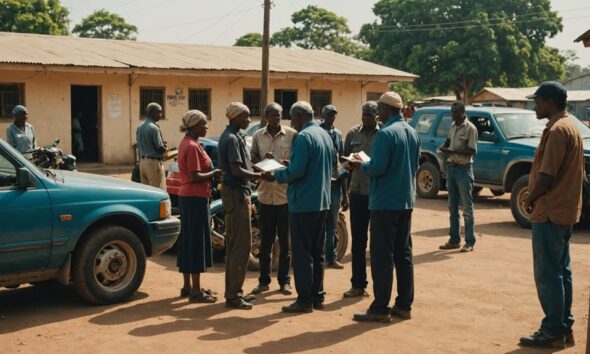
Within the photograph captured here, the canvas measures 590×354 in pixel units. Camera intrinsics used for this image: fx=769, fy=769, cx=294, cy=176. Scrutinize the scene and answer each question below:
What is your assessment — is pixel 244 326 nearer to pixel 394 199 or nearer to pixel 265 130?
pixel 394 199

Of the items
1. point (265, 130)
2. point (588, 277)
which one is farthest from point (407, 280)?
point (588, 277)

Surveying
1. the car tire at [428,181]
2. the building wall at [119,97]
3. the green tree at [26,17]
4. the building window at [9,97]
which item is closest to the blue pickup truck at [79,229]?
the car tire at [428,181]

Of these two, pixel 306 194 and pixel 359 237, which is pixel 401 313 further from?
pixel 306 194

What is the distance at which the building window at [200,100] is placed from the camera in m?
24.9

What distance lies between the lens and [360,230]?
26.4 feet

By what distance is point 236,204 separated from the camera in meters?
7.24

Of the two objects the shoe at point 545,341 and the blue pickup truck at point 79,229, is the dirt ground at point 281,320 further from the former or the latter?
the blue pickup truck at point 79,229

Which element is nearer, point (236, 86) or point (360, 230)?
point (360, 230)

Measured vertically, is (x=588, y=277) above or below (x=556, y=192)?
below

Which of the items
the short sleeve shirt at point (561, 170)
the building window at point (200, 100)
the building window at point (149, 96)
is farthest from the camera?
the building window at point (200, 100)

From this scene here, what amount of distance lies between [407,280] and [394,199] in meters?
0.81

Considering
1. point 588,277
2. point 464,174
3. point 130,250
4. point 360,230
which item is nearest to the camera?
point 130,250

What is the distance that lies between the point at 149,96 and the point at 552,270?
19.3 metres

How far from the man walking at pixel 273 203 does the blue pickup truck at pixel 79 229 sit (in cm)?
94
